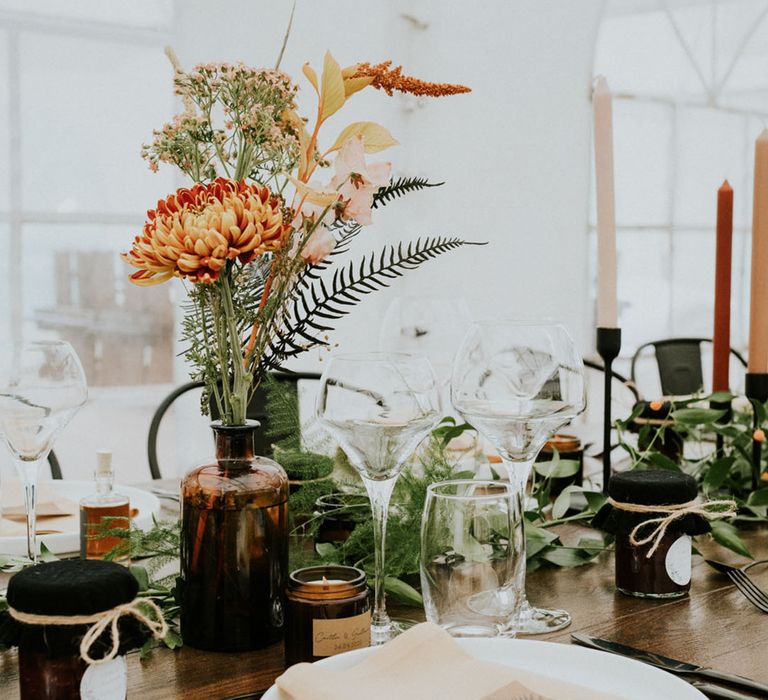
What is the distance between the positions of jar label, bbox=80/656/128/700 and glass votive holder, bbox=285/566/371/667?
0.14 m

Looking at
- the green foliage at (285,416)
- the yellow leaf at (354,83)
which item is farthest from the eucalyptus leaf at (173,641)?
the yellow leaf at (354,83)

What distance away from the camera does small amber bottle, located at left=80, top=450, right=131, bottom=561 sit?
0.95m

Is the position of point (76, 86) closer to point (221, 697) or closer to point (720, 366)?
point (720, 366)

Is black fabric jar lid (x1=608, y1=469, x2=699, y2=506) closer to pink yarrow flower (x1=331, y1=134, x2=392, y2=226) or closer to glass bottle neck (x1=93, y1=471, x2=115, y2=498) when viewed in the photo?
pink yarrow flower (x1=331, y1=134, x2=392, y2=226)

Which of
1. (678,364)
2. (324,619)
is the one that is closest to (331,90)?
(324,619)

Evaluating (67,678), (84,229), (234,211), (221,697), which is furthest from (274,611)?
(84,229)

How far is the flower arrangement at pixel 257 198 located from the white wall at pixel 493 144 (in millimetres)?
2969

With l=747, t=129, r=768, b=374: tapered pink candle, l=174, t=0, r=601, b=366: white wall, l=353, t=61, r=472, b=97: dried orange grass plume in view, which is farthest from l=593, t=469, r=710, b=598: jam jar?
l=174, t=0, r=601, b=366: white wall

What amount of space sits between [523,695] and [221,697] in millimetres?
224

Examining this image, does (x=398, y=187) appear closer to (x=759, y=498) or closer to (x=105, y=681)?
(x=105, y=681)

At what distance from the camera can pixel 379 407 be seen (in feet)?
2.50

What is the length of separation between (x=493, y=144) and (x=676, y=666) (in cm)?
336

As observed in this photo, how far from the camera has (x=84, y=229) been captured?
356 cm

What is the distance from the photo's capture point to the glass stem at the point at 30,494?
0.95m
